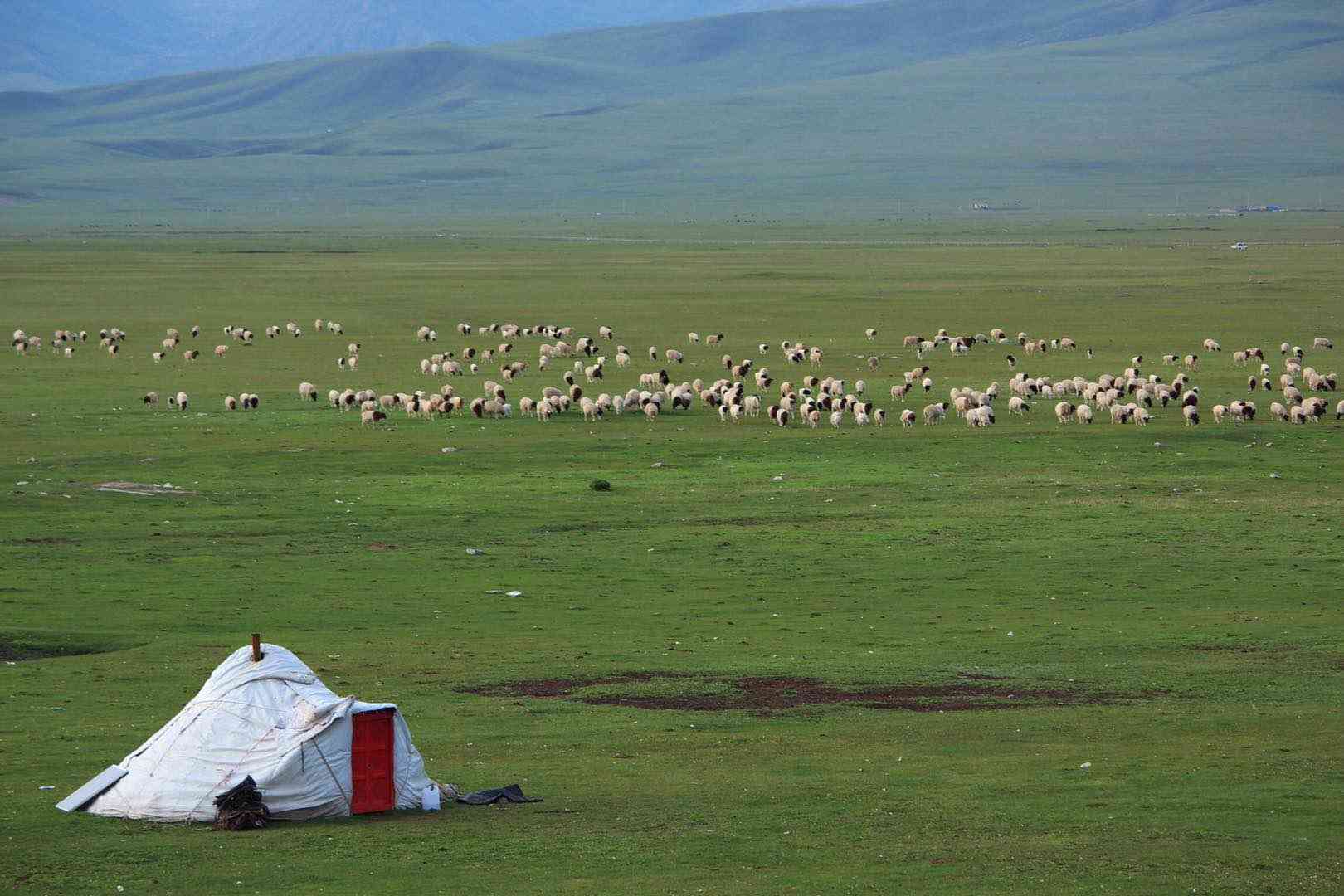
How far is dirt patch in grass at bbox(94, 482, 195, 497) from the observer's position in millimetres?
38500

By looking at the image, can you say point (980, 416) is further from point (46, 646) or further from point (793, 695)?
point (46, 646)

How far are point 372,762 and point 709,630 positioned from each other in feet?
33.1

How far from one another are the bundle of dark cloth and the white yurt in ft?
0.29

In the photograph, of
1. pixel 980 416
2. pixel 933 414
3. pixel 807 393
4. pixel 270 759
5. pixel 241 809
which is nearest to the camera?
pixel 241 809

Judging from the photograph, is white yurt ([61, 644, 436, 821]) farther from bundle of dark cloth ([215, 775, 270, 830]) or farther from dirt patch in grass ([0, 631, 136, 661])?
dirt patch in grass ([0, 631, 136, 661])

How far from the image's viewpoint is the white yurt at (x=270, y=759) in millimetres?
17266

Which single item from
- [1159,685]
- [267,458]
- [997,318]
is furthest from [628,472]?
[997,318]

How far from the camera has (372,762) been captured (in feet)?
57.8

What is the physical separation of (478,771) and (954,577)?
528 inches

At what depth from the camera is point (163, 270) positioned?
4604 inches

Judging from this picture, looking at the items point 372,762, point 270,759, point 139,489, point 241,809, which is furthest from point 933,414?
point 241,809

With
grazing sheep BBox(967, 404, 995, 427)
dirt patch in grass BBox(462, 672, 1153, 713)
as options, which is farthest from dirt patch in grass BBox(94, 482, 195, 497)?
grazing sheep BBox(967, 404, 995, 427)

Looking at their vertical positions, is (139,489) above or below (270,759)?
above

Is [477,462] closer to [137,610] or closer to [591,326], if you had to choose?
[137,610]
